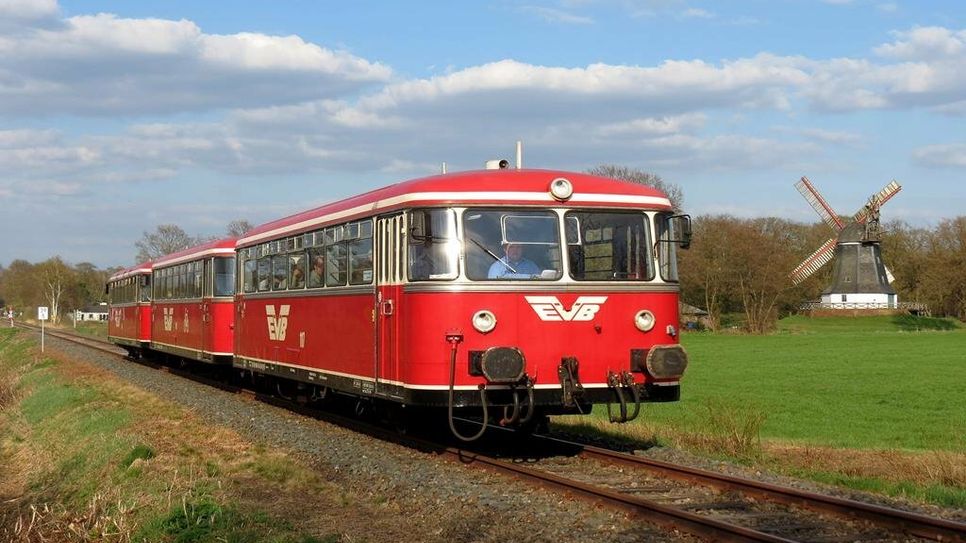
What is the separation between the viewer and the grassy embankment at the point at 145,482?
8.80 m

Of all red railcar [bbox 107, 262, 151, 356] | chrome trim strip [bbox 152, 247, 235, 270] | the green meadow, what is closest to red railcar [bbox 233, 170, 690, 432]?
the green meadow

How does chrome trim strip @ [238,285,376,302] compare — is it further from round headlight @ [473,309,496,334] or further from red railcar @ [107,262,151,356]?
→ red railcar @ [107,262,151,356]

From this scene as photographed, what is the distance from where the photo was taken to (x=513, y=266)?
36.0 ft

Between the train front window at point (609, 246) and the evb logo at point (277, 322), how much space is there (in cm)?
601

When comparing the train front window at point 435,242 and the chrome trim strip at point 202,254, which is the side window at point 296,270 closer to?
the train front window at point 435,242

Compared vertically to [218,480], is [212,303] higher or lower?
higher

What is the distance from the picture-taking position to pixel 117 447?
13055 mm

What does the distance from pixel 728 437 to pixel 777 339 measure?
49379 millimetres

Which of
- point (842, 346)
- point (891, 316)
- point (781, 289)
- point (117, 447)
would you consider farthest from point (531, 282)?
point (891, 316)

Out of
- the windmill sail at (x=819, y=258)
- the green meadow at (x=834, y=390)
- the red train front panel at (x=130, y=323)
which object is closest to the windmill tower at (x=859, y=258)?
the windmill sail at (x=819, y=258)

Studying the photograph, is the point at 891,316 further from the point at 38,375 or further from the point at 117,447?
the point at 117,447

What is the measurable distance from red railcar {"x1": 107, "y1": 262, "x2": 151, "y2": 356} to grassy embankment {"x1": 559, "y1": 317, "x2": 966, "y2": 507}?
15171 mm

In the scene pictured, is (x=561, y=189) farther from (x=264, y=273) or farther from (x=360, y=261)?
(x=264, y=273)

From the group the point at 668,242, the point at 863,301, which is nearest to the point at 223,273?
the point at 668,242
